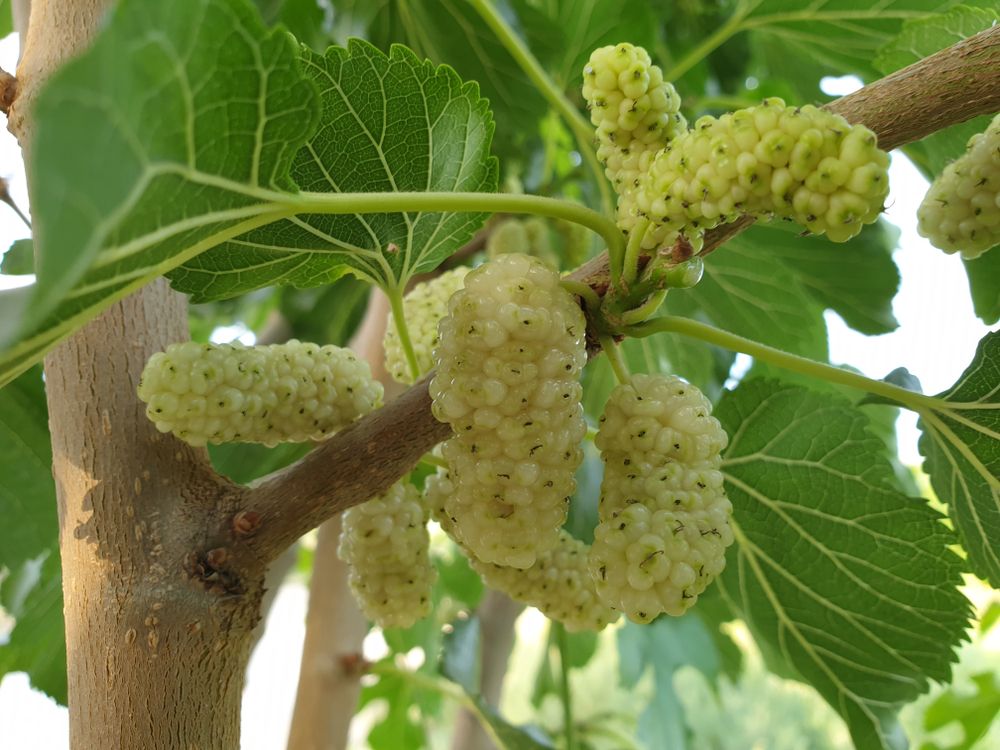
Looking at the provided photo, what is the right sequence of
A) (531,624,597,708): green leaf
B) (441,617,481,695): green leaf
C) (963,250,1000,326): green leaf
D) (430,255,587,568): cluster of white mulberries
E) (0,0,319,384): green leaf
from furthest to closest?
(531,624,597,708): green leaf, (441,617,481,695): green leaf, (963,250,1000,326): green leaf, (430,255,587,568): cluster of white mulberries, (0,0,319,384): green leaf

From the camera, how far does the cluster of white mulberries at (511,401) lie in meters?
0.37

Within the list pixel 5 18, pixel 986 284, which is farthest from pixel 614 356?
pixel 5 18

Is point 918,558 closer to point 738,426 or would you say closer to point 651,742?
point 738,426

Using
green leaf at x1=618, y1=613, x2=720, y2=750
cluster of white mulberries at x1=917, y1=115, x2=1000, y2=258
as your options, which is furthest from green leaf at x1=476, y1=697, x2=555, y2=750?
green leaf at x1=618, y1=613, x2=720, y2=750

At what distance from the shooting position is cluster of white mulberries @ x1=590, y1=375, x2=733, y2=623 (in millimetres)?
374

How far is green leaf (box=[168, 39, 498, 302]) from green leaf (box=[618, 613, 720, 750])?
3.88 feet

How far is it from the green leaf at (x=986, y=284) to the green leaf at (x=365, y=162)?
430mm

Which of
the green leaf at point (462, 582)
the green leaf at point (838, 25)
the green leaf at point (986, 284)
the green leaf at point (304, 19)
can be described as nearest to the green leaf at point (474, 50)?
the green leaf at point (304, 19)

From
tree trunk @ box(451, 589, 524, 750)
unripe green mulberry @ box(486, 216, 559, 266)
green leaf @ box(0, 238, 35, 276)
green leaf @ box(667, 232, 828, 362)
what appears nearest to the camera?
green leaf @ box(0, 238, 35, 276)

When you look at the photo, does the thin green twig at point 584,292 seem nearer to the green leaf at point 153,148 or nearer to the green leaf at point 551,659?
the green leaf at point 153,148

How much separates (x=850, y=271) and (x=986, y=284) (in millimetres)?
386

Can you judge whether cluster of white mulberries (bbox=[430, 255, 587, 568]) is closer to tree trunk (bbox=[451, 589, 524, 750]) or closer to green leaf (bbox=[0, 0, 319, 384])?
green leaf (bbox=[0, 0, 319, 384])

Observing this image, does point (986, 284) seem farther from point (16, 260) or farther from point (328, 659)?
point (16, 260)

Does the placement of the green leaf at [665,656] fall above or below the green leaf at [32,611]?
below
